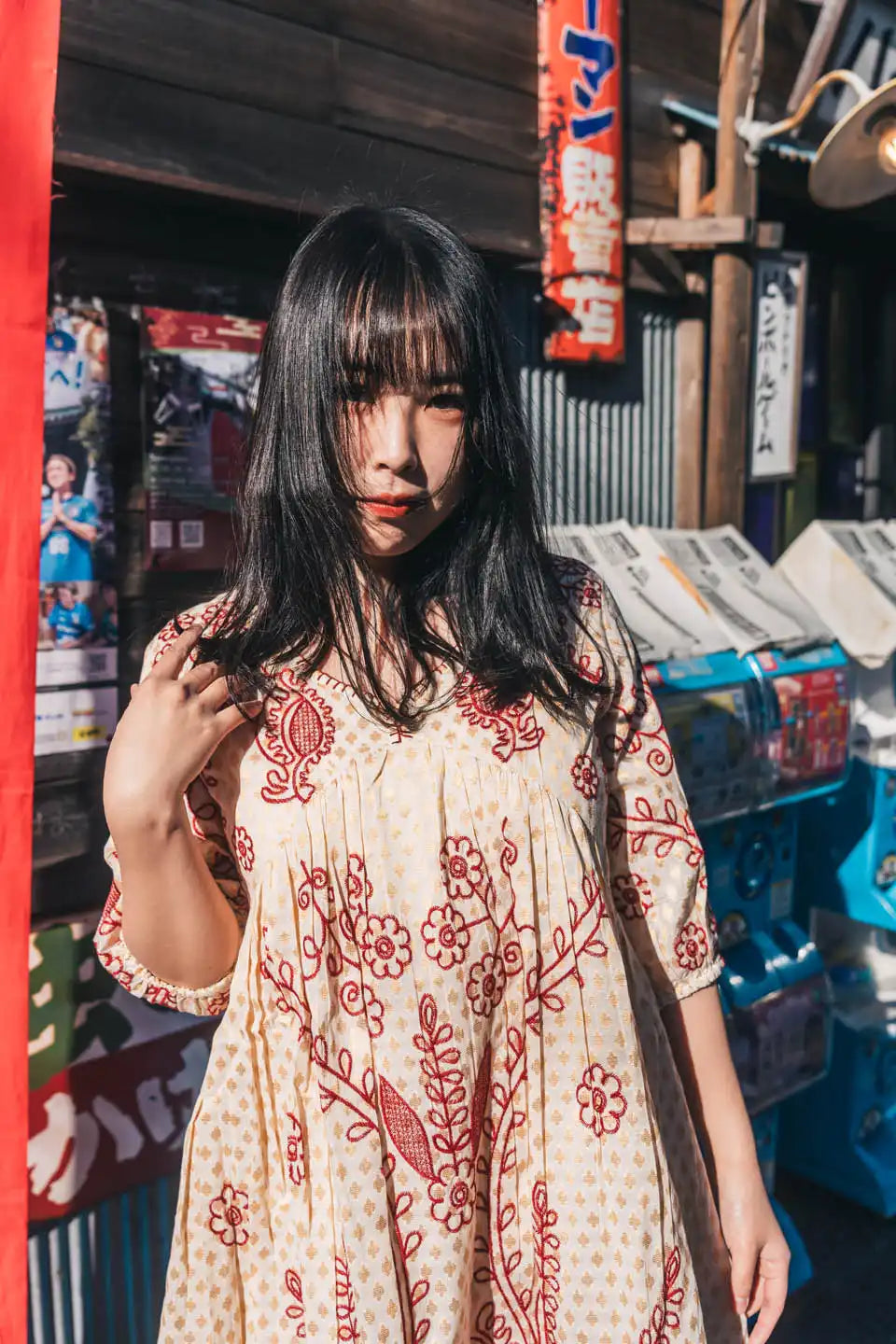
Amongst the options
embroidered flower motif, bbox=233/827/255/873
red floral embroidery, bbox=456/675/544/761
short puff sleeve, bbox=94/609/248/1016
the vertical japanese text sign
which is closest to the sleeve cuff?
short puff sleeve, bbox=94/609/248/1016

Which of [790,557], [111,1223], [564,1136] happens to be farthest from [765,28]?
Answer: [111,1223]

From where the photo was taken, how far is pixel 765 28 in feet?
13.6

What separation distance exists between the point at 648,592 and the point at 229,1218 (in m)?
2.09

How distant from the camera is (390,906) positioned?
1.37m

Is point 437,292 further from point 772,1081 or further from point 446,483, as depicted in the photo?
point 772,1081

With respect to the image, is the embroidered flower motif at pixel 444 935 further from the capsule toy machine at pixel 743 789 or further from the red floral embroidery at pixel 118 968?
the capsule toy machine at pixel 743 789

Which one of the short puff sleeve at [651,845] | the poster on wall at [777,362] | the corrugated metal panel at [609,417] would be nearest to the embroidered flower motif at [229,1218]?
the short puff sleeve at [651,845]

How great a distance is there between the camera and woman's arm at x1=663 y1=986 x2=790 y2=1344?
1.53 m

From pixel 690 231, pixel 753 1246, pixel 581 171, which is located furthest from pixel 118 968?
pixel 690 231

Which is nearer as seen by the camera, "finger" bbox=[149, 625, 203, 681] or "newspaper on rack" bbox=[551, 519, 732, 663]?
"finger" bbox=[149, 625, 203, 681]

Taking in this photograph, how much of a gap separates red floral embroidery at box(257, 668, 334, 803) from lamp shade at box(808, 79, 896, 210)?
255cm

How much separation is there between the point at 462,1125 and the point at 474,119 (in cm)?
293

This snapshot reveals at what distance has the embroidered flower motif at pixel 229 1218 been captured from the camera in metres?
1.43

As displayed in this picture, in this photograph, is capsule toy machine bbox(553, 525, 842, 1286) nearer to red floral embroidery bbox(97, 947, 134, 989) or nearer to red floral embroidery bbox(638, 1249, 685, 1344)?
red floral embroidery bbox(638, 1249, 685, 1344)
